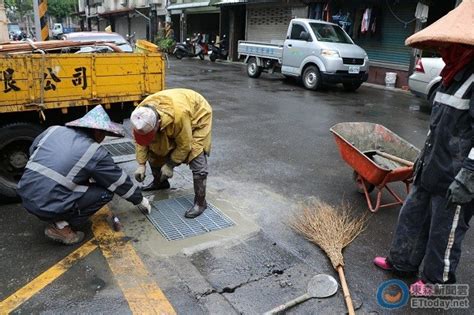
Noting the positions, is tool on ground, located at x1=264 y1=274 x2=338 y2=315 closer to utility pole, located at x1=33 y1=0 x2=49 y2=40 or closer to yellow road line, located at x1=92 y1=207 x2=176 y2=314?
yellow road line, located at x1=92 y1=207 x2=176 y2=314

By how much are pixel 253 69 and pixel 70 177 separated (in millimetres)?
12441

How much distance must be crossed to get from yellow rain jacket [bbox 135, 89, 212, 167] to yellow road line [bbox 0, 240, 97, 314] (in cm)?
96

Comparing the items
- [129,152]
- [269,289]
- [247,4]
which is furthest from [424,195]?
[247,4]

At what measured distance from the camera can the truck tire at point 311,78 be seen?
12.1 meters

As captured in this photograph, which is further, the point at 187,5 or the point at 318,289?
the point at 187,5

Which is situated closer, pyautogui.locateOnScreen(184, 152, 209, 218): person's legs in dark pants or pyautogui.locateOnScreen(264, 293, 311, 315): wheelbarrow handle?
pyautogui.locateOnScreen(264, 293, 311, 315): wheelbarrow handle

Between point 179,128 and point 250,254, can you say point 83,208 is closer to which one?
point 179,128

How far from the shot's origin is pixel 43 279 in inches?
116

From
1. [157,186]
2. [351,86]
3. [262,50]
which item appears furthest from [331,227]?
[262,50]

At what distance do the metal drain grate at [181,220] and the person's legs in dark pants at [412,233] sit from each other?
1479 millimetres

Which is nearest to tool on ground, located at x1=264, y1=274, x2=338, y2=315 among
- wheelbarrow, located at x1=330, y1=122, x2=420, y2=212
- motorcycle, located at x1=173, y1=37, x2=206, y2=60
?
wheelbarrow, located at x1=330, y1=122, x2=420, y2=212

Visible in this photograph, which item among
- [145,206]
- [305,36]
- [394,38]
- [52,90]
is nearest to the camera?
[145,206]

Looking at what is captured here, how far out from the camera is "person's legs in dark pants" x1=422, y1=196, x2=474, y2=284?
8.78 feet

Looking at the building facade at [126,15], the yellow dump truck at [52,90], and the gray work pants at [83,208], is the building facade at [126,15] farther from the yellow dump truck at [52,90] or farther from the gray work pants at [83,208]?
the gray work pants at [83,208]
